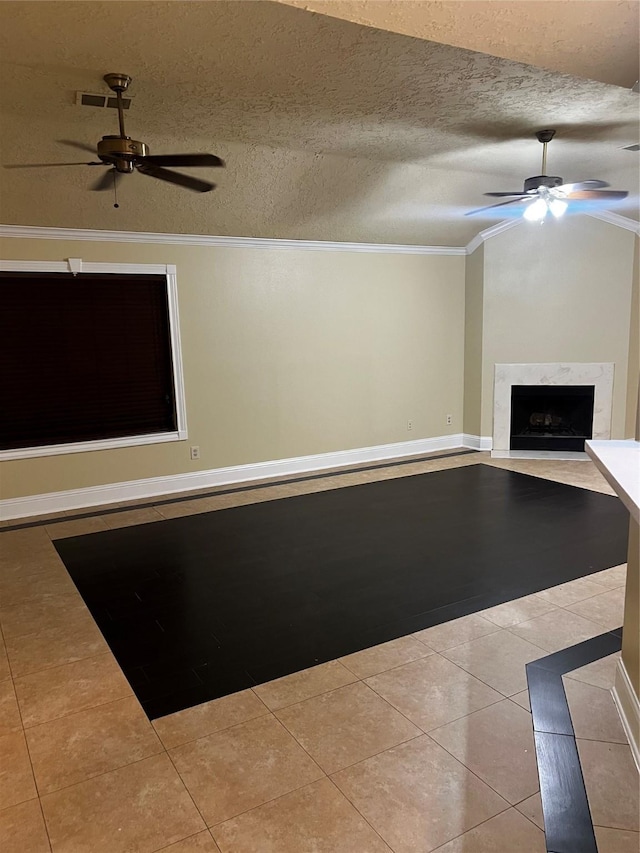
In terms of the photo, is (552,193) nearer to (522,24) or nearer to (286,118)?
(286,118)

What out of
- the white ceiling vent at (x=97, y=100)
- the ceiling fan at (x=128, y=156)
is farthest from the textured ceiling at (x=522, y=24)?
the white ceiling vent at (x=97, y=100)

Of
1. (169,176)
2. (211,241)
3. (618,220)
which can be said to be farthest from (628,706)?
(618,220)

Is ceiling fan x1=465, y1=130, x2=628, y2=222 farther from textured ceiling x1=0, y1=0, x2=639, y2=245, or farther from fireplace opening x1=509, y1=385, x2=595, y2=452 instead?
fireplace opening x1=509, y1=385, x2=595, y2=452

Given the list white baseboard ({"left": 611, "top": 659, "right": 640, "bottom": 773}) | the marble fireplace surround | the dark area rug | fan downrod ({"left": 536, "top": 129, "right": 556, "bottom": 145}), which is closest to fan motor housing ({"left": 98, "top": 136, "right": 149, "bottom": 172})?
the dark area rug

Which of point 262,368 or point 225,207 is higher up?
point 225,207

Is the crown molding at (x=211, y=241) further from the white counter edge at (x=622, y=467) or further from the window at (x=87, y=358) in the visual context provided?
the white counter edge at (x=622, y=467)

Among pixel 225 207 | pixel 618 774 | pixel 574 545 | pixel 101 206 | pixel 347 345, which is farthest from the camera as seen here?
pixel 347 345

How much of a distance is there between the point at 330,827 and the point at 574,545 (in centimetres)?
294

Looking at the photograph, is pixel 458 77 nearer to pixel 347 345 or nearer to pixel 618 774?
pixel 618 774

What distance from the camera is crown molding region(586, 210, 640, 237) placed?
19.9 ft

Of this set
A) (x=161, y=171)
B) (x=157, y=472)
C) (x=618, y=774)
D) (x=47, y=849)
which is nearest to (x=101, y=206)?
(x=161, y=171)

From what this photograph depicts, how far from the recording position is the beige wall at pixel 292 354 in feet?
17.6

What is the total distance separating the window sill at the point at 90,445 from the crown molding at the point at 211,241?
1.79 meters

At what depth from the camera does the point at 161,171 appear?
3180 millimetres
